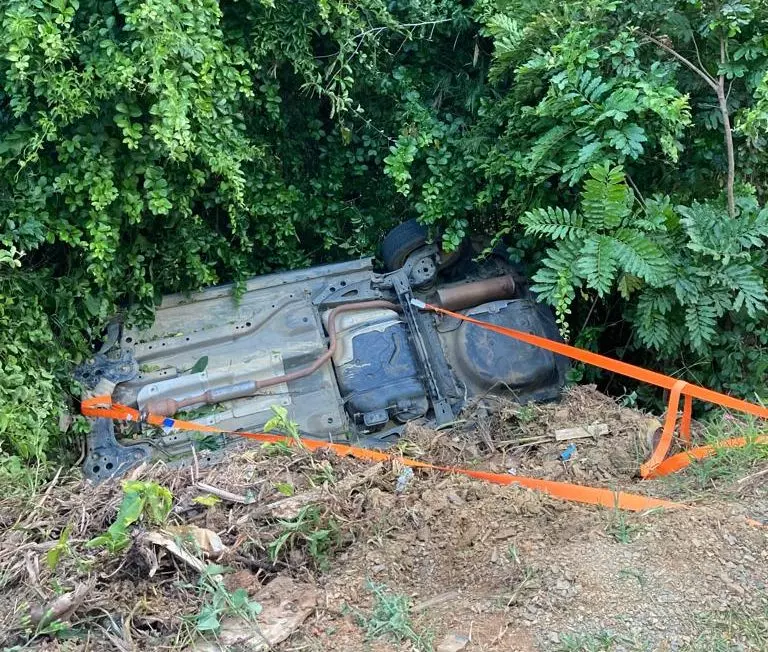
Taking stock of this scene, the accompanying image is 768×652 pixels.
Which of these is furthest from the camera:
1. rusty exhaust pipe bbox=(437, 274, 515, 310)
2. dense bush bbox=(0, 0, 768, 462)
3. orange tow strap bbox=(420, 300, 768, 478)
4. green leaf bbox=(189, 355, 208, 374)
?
rusty exhaust pipe bbox=(437, 274, 515, 310)

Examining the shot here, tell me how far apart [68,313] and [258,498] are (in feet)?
6.42

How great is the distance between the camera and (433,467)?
3.87m

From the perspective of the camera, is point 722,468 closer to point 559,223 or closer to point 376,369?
point 559,223

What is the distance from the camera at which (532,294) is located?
5379 mm

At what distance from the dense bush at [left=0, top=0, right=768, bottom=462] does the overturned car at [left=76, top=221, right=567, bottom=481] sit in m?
0.24

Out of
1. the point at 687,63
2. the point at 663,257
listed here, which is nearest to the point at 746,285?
the point at 663,257

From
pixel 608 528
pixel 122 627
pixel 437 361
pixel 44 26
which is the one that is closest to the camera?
pixel 122 627

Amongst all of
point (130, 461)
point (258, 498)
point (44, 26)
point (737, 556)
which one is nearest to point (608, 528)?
point (737, 556)

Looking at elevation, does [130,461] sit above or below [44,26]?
below

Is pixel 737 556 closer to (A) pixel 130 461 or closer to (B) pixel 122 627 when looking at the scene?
(B) pixel 122 627

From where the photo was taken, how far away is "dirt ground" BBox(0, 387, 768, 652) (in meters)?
2.63

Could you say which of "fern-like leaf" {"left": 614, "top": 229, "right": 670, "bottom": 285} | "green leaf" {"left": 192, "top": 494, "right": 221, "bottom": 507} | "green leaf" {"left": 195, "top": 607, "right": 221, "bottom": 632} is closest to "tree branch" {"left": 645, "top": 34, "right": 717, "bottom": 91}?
"fern-like leaf" {"left": 614, "top": 229, "right": 670, "bottom": 285}

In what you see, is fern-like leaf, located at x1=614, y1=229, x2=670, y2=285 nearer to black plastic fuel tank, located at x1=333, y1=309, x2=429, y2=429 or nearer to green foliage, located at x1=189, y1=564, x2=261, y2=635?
black plastic fuel tank, located at x1=333, y1=309, x2=429, y2=429

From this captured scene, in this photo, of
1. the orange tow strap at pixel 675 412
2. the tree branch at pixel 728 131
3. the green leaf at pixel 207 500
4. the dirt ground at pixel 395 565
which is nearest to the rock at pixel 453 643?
the dirt ground at pixel 395 565
